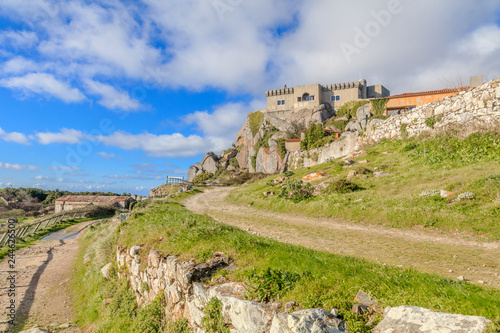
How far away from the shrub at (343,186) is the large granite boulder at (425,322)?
41.4ft

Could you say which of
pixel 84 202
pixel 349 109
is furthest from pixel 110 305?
pixel 349 109

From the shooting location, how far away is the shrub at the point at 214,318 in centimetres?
433

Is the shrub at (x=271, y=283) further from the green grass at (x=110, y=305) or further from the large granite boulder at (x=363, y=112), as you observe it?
the large granite boulder at (x=363, y=112)

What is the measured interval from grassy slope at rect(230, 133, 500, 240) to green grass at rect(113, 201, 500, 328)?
230 inches

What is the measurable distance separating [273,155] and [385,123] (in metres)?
27.7

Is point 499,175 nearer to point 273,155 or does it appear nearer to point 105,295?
point 105,295

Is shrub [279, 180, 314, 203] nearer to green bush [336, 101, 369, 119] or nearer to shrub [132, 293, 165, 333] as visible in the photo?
shrub [132, 293, 165, 333]

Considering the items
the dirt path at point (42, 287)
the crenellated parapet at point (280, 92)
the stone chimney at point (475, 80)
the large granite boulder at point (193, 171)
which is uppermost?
the crenellated parapet at point (280, 92)

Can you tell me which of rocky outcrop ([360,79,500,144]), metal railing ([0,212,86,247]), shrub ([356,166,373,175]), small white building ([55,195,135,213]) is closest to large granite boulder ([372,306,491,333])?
shrub ([356,166,373,175])

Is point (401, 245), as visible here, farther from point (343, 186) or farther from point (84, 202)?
point (84, 202)

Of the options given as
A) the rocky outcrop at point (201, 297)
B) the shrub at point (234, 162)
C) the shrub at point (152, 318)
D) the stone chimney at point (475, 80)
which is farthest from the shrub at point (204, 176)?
the shrub at point (152, 318)

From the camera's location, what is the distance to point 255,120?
7081 centimetres

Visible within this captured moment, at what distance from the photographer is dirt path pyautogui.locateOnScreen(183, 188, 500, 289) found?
18.3 ft

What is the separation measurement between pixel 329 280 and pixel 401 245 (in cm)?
463
